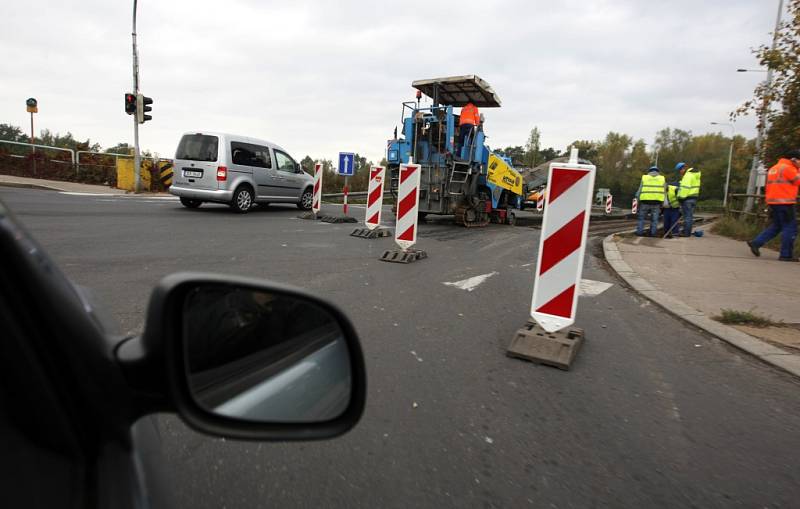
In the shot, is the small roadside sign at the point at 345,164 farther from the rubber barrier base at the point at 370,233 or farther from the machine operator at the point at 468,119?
the rubber barrier base at the point at 370,233

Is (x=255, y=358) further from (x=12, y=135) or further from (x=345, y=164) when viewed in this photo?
(x=12, y=135)

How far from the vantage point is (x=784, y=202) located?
26.8ft

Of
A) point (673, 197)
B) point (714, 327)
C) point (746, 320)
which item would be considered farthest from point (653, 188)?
point (714, 327)

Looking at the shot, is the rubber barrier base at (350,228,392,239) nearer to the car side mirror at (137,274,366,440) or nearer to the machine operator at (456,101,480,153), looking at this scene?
the machine operator at (456,101,480,153)

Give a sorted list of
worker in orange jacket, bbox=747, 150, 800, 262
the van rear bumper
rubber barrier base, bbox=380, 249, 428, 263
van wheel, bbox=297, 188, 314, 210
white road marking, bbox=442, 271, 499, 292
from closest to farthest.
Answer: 1. white road marking, bbox=442, 271, 499, 292
2. rubber barrier base, bbox=380, 249, 428, 263
3. worker in orange jacket, bbox=747, 150, 800, 262
4. the van rear bumper
5. van wheel, bbox=297, 188, 314, 210

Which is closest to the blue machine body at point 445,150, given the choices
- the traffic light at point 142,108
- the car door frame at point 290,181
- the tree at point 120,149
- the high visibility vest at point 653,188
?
the car door frame at point 290,181

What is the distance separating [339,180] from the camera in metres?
28.5

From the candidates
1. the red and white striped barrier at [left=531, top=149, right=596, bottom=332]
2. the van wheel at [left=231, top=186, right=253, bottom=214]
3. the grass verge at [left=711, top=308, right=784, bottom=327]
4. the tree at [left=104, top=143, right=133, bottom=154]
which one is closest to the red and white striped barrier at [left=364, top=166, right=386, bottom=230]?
the van wheel at [left=231, top=186, right=253, bottom=214]

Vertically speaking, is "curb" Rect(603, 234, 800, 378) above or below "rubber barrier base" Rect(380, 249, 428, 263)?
below

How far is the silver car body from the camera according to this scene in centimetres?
1166

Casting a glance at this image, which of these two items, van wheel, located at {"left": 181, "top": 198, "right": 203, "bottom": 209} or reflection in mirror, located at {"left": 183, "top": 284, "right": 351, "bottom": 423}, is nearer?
reflection in mirror, located at {"left": 183, "top": 284, "right": 351, "bottom": 423}

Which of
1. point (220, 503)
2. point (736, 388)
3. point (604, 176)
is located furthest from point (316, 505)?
point (604, 176)

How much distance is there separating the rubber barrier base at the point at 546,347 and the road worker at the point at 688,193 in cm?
1002

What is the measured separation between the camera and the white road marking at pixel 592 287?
220 inches
